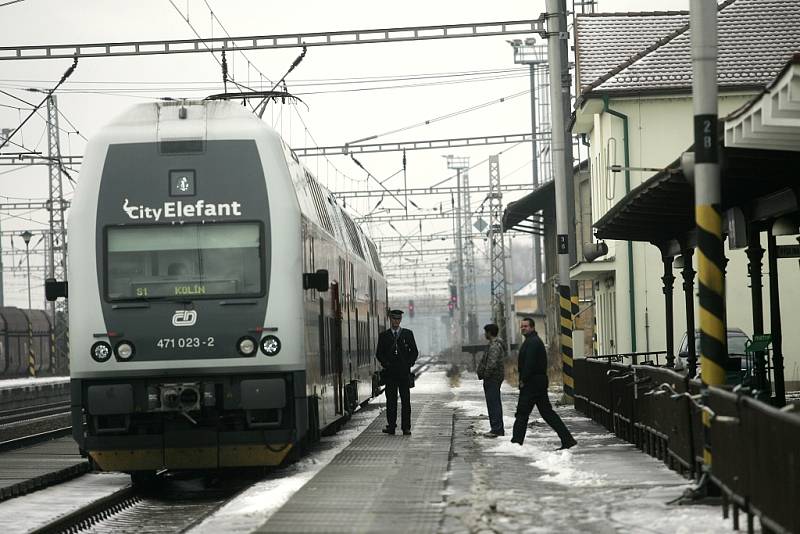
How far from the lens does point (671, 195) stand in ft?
55.4

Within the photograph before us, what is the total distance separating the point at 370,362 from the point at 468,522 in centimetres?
1637

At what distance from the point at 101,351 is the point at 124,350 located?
0.75 feet

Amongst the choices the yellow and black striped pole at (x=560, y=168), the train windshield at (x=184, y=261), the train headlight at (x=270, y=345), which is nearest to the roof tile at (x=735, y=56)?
the yellow and black striped pole at (x=560, y=168)

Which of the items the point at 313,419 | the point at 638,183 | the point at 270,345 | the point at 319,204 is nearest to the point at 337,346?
the point at 319,204

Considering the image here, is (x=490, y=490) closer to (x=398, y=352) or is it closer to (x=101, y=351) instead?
(x=101, y=351)

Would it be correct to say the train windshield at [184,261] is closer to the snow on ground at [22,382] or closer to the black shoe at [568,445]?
the black shoe at [568,445]

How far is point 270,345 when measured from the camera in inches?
564

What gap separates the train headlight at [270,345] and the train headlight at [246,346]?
10cm

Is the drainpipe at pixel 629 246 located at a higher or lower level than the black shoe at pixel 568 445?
higher

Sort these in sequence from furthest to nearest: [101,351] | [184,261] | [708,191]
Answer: [184,261]
[101,351]
[708,191]

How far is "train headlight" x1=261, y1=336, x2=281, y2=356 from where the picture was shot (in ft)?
47.0

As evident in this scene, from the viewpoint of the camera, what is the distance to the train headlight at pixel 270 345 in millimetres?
14328

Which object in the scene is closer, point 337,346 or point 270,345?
point 270,345

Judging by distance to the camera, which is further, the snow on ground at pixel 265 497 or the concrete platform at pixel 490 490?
the snow on ground at pixel 265 497
